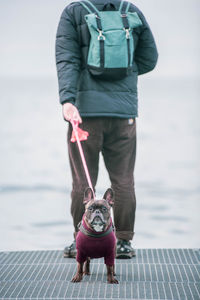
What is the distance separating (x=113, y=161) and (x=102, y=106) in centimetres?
38

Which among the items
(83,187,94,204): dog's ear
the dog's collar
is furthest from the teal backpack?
the dog's collar

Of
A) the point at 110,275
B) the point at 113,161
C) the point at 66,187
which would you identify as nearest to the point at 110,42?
the point at 113,161

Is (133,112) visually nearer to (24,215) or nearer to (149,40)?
(149,40)

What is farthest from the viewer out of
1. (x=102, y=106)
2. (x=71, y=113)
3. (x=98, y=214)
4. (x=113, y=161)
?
(x=113, y=161)

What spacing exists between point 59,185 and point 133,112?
298cm

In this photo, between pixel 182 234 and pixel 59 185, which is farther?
pixel 59 185

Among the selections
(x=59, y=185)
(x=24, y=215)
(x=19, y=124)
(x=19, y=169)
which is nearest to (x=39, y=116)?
(x=19, y=124)

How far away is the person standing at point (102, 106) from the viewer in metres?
3.59

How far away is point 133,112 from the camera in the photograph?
3750 millimetres

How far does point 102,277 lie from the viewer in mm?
3324

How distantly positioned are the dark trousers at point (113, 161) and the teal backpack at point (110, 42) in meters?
0.29

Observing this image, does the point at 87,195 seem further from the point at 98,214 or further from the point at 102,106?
the point at 102,106

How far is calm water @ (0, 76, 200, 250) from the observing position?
4.83 meters

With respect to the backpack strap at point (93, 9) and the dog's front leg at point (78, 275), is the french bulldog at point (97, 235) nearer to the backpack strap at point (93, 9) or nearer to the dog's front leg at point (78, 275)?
the dog's front leg at point (78, 275)
